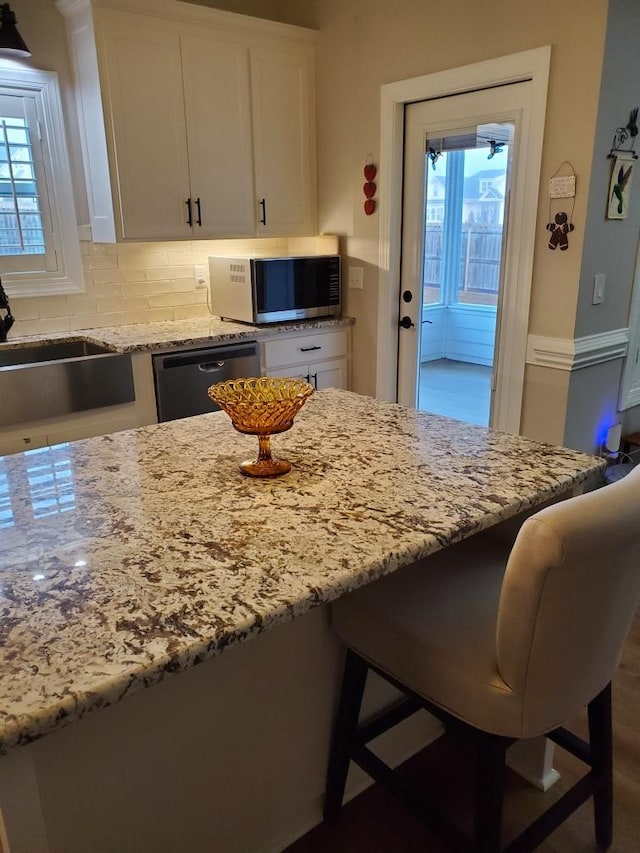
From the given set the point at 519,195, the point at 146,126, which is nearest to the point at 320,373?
the point at 519,195

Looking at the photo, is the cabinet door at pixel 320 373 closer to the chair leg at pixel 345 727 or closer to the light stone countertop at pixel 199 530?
the light stone countertop at pixel 199 530

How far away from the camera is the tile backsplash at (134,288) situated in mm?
3305

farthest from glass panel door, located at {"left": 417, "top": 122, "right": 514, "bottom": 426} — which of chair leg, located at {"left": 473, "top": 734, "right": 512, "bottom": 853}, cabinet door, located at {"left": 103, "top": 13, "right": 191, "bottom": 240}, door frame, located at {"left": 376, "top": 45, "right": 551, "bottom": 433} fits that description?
chair leg, located at {"left": 473, "top": 734, "right": 512, "bottom": 853}

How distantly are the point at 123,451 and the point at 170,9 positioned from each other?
2.54 meters

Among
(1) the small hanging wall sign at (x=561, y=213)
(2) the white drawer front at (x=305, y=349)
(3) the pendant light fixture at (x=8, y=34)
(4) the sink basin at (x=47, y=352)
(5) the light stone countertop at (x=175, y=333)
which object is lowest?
(2) the white drawer front at (x=305, y=349)

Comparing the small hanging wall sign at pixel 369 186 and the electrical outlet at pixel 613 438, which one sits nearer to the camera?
the electrical outlet at pixel 613 438

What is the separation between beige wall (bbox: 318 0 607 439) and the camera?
254 centimetres

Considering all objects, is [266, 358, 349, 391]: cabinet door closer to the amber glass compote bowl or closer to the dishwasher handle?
the dishwasher handle

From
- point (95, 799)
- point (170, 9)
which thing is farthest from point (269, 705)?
point (170, 9)

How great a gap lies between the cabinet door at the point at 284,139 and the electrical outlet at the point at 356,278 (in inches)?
16.5

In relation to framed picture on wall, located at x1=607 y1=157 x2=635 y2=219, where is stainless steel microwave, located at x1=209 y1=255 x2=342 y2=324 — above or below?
below

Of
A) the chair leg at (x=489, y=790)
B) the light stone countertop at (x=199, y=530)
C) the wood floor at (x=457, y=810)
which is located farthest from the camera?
the wood floor at (x=457, y=810)

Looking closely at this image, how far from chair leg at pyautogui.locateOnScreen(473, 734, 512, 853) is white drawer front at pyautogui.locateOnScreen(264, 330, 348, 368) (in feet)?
8.35

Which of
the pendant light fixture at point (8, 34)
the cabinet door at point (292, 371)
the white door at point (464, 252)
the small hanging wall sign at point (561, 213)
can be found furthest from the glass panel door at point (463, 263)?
the pendant light fixture at point (8, 34)
